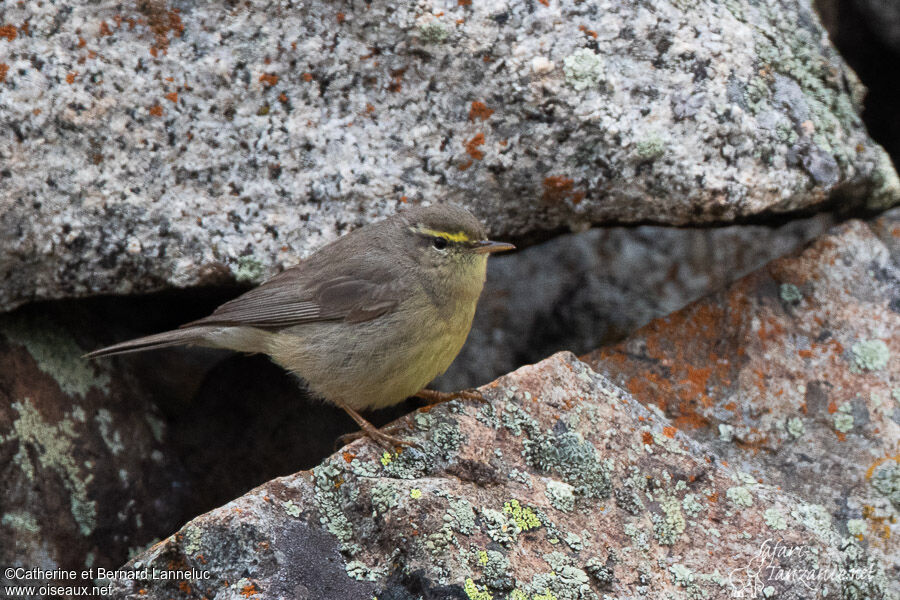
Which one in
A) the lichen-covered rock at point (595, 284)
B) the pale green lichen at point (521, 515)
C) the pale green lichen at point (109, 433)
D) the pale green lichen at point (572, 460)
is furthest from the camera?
the lichen-covered rock at point (595, 284)

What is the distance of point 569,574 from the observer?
347 cm

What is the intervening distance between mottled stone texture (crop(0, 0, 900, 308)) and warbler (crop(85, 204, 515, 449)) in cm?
23

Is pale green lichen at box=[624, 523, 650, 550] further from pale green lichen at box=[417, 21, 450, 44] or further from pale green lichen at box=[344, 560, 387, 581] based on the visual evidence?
pale green lichen at box=[417, 21, 450, 44]

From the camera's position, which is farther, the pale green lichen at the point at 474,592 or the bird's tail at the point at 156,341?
the bird's tail at the point at 156,341

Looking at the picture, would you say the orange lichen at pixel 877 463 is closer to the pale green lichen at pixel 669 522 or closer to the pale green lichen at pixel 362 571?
the pale green lichen at pixel 669 522

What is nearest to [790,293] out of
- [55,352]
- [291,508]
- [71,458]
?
[291,508]

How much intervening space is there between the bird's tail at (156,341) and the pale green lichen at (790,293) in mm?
3471

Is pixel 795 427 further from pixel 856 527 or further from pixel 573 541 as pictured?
pixel 573 541

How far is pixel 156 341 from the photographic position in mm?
4688

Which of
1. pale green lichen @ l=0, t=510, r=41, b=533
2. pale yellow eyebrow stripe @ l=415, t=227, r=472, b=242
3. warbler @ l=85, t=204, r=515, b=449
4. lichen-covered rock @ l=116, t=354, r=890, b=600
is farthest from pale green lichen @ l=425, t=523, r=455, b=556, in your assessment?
pale green lichen @ l=0, t=510, r=41, b=533

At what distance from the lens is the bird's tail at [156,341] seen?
15.3ft

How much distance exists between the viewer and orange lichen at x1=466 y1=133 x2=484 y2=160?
473cm

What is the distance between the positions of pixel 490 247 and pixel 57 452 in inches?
107

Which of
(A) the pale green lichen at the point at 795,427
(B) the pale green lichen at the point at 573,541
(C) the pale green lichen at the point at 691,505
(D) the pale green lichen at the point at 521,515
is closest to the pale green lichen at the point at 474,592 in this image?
(D) the pale green lichen at the point at 521,515
